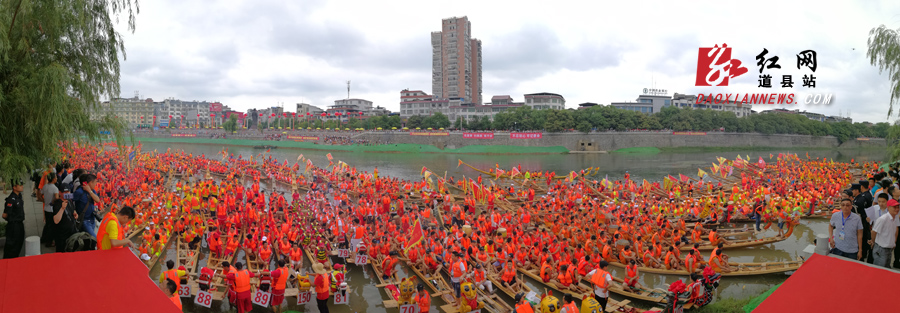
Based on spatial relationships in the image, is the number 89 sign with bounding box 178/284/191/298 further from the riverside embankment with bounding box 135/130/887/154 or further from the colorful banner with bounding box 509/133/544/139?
the colorful banner with bounding box 509/133/544/139

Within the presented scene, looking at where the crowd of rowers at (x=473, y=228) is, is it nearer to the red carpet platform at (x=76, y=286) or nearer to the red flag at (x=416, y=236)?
the red flag at (x=416, y=236)

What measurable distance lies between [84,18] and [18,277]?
6446mm

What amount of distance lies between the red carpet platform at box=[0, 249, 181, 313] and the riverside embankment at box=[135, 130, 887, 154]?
184ft

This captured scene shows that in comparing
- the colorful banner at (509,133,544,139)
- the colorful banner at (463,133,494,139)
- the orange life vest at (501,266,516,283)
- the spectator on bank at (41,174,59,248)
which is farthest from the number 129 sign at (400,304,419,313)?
the colorful banner at (509,133,544,139)

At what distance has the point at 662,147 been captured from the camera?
221ft

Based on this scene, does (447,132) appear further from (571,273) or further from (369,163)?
(571,273)

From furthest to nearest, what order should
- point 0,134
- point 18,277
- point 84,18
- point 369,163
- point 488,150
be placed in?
1. point 488,150
2. point 369,163
3. point 84,18
4. point 0,134
5. point 18,277

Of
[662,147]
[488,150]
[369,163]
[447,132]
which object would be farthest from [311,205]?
[662,147]

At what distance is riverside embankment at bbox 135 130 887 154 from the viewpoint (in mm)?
62000

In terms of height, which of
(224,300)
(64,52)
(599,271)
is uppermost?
(64,52)

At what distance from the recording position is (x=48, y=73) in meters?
7.36

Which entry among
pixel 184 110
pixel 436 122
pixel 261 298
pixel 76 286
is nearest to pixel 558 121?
pixel 436 122

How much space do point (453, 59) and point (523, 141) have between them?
5129 centimetres

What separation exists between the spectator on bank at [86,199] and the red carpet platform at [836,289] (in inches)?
388
